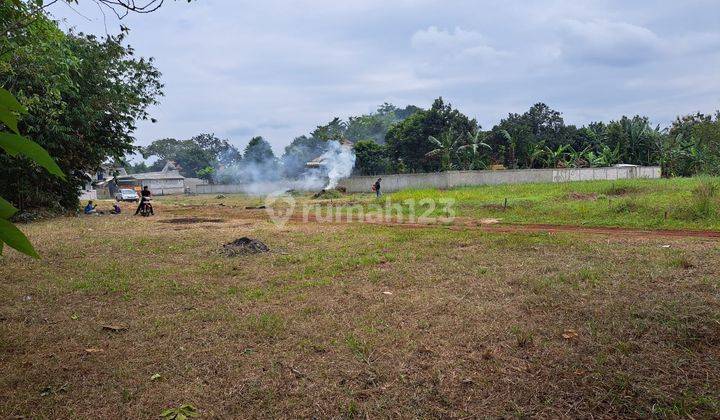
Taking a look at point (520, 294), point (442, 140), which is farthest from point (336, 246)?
point (442, 140)

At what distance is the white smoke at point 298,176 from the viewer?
141 feet

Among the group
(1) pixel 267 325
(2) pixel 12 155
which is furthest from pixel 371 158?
(2) pixel 12 155

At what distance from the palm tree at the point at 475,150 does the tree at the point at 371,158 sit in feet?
27.5

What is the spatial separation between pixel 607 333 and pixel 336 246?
6410 mm

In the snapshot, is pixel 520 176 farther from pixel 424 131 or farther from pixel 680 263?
pixel 680 263

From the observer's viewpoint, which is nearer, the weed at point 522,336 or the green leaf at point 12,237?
the green leaf at point 12,237

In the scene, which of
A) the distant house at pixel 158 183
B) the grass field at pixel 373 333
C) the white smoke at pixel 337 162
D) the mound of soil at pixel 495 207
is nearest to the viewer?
the grass field at pixel 373 333

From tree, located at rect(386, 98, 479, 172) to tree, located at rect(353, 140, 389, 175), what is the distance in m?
1.38

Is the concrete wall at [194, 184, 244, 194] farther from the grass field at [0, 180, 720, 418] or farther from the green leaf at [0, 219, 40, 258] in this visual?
the green leaf at [0, 219, 40, 258]

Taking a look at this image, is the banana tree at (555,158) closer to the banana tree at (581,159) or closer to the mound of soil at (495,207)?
the banana tree at (581,159)

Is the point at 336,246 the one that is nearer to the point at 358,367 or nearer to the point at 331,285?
the point at 331,285

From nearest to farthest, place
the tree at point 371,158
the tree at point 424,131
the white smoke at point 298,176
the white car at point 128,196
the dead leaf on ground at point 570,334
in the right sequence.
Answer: the dead leaf on ground at point 570,334 < the tree at point 424,131 < the tree at point 371,158 < the white car at point 128,196 < the white smoke at point 298,176

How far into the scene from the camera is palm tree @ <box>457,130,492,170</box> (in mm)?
33444

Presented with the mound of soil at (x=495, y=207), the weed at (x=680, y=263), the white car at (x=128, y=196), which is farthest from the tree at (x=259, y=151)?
the weed at (x=680, y=263)
